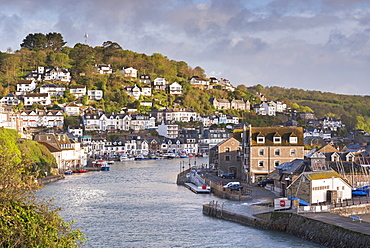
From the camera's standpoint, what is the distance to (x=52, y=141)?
5784cm

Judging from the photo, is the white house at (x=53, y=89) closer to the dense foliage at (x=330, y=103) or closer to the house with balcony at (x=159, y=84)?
the house with balcony at (x=159, y=84)

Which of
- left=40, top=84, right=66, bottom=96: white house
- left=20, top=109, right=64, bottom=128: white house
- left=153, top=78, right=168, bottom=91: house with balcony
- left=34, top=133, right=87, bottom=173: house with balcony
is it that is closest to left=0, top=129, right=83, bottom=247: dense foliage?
left=34, top=133, right=87, bottom=173: house with balcony

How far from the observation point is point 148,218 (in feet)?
92.6

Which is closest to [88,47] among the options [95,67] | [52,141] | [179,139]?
[95,67]

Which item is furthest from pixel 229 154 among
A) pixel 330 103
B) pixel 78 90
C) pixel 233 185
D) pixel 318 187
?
pixel 330 103

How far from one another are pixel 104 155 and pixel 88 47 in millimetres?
53453

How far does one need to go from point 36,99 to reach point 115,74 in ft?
81.3

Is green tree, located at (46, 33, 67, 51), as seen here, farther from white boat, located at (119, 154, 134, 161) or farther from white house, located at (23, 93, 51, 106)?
white boat, located at (119, 154, 134, 161)

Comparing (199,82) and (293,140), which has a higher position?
(199,82)

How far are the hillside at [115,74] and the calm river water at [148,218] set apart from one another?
60.3 m

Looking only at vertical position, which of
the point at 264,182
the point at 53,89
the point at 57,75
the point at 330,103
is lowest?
the point at 264,182

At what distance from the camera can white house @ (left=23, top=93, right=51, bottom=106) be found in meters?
96.4

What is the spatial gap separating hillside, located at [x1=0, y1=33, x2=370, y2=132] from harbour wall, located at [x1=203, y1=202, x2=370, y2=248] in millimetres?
75777

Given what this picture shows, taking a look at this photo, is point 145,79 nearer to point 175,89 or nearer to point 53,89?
point 175,89
